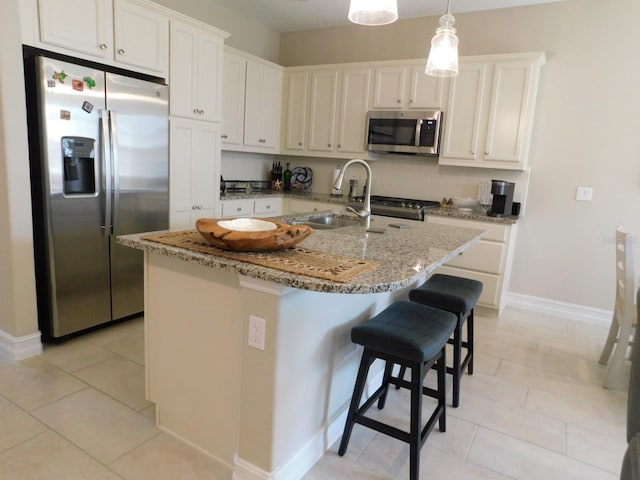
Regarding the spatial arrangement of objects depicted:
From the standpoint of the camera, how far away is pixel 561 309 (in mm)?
4039

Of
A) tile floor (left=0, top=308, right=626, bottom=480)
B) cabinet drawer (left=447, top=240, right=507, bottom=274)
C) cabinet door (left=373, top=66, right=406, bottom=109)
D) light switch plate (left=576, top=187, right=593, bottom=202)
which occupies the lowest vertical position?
tile floor (left=0, top=308, right=626, bottom=480)

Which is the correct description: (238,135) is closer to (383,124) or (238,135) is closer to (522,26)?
(383,124)

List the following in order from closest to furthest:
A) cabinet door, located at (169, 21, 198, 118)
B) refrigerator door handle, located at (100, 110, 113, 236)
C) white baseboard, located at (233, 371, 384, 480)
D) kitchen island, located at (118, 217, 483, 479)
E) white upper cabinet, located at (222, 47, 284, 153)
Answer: kitchen island, located at (118, 217, 483, 479) → white baseboard, located at (233, 371, 384, 480) → refrigerator door handle, located at (100, 110, 113, 236) → cabinet door, located at (169, 21, 198, 118) → white upper cabinet, located at (222, 47, 284, 153)

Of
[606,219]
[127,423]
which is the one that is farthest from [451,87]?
[127,423]

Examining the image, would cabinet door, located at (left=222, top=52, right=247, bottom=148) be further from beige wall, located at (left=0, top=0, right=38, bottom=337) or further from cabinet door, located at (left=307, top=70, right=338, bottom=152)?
beige wall, located at (left=0, top=0, right=38, bottom=337)

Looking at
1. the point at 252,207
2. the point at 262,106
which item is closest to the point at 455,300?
the point at 252,207

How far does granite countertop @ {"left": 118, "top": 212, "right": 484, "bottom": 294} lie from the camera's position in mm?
1317

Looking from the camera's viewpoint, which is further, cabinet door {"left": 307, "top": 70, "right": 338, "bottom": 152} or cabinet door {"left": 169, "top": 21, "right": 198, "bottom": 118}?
cabinet door {"left": 307, "top": 70, "right": 338, "bottom": 152}

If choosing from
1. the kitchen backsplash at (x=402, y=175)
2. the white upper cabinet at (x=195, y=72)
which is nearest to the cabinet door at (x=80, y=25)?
the white upper cabinet at (x=195, y=72)

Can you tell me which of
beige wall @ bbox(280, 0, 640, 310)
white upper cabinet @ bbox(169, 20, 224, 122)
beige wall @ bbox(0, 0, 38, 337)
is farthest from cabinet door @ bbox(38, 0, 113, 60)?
beige wall @ bbox(280, 0, 640, 310)

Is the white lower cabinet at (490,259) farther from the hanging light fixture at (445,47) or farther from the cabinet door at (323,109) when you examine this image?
the hanging light fixture at (445,47)

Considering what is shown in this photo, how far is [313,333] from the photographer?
169 cm

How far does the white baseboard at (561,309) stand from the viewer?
3.88m

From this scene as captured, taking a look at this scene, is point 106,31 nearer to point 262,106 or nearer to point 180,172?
point 180,172
